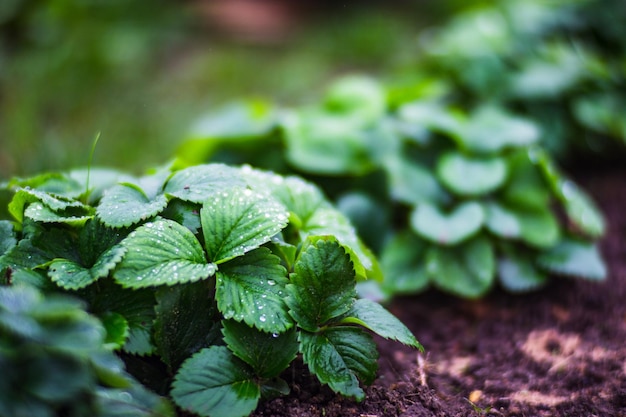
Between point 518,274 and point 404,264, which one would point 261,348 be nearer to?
point 404,264

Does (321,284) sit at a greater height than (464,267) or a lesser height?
greater

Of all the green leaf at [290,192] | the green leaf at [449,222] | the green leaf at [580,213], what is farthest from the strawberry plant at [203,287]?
the green leaf at [580,213]

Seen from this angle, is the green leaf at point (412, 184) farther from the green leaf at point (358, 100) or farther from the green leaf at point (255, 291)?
the green leaf at point (255, 291)

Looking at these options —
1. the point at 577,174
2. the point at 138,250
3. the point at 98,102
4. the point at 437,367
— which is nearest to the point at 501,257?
the point at 437,367

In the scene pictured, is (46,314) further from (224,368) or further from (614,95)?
(614,95)

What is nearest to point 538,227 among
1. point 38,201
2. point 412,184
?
point 412,184

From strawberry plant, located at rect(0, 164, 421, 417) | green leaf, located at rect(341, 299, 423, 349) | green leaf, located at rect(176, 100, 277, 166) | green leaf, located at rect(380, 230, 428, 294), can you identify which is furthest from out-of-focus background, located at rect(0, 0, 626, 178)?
green leaf, located at rect(341, 299, 423, 349)
